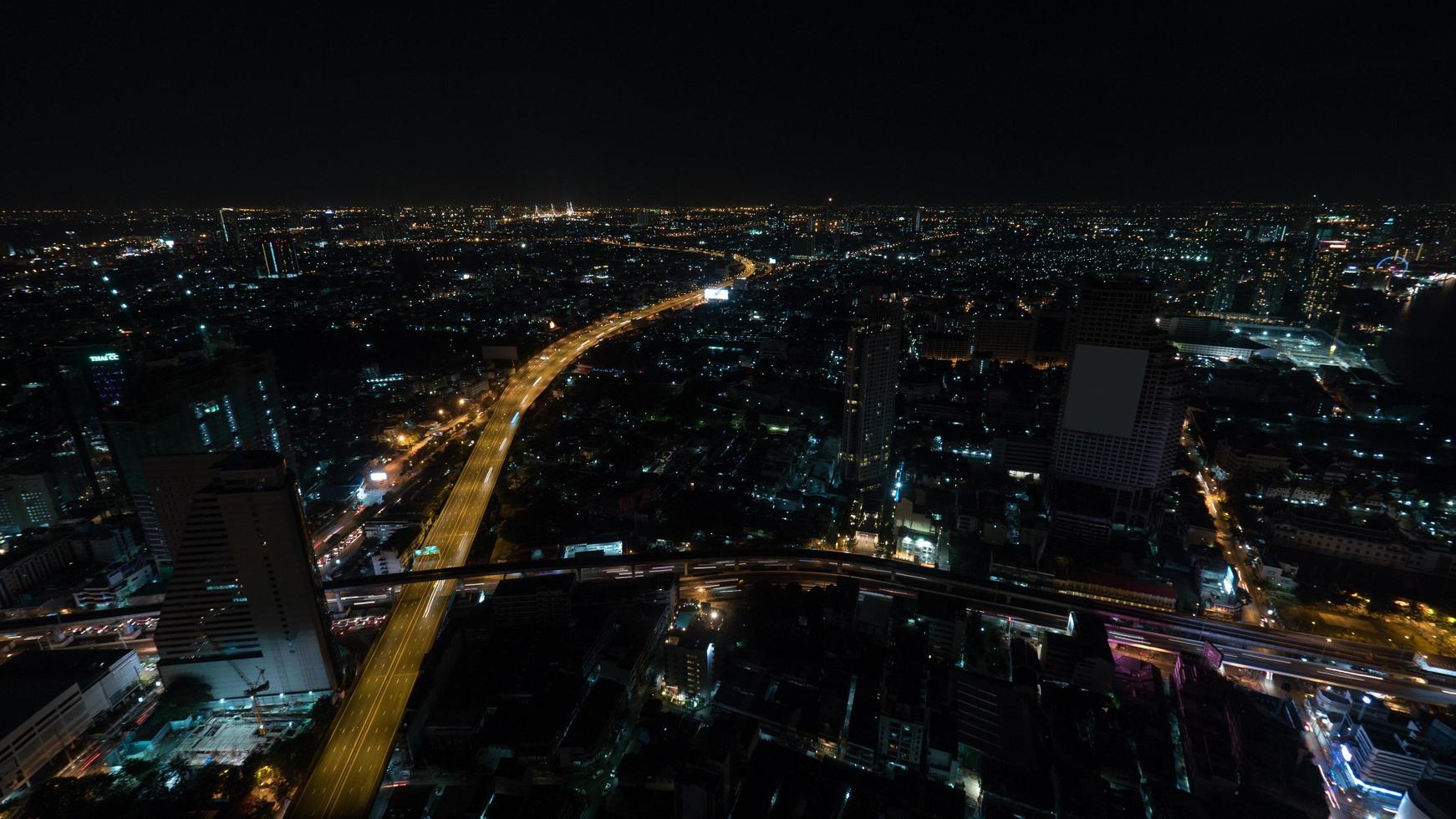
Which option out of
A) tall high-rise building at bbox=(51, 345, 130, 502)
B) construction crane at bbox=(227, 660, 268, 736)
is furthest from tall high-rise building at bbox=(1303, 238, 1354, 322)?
tall high-rise building at bbox=(51, 345, 130, 502)

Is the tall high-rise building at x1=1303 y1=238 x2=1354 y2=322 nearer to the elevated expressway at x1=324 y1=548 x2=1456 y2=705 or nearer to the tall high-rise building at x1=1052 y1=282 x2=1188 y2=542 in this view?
the tall high-rise building at x1=1052 y1=282 x2=1188 y2=542

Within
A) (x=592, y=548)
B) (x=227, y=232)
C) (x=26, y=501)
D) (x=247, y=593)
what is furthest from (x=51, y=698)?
(x=227, y=232)

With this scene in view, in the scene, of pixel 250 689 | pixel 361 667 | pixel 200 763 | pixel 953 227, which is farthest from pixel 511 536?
pixel 953 227

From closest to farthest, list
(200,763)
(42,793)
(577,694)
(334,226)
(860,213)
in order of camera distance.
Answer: (42,793) < (200,763) < (577,694) < (334,226) < (860,213)

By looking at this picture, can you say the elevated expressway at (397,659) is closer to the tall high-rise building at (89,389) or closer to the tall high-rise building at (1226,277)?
the tall high-rise building at (89,389)

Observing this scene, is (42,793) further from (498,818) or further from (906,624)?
(906,624)

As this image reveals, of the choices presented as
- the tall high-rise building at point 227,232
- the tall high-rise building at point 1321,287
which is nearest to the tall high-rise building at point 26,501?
the tall high-rise building at point 227,232

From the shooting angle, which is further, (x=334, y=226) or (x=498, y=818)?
(x=334, y=226)
